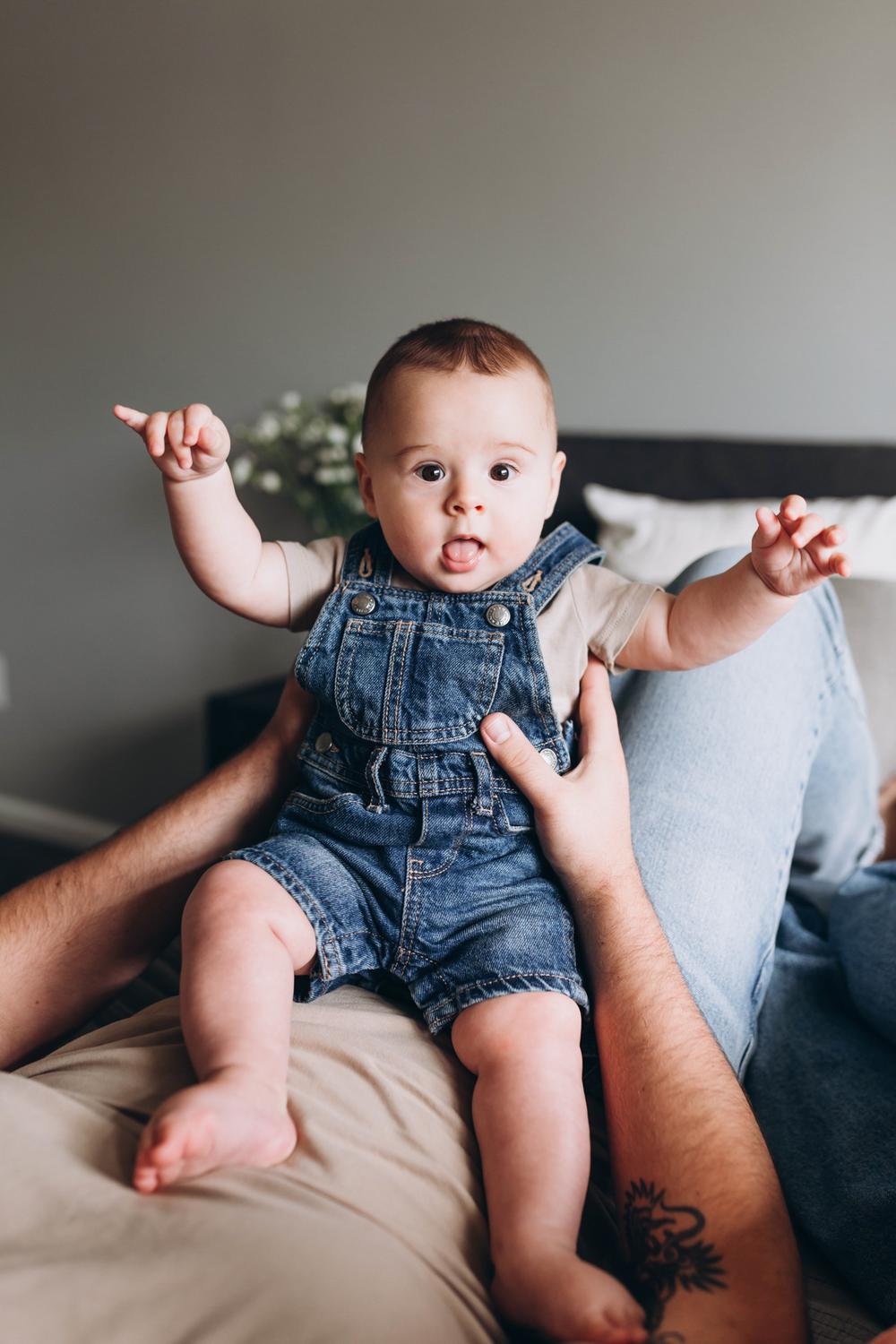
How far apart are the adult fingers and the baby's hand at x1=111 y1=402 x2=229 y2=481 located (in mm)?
354

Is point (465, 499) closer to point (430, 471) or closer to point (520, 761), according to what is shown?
point (430, 471)

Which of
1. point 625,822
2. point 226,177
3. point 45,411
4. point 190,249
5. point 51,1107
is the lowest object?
point 51,1107

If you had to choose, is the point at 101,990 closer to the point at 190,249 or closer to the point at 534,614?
the point at 534,614

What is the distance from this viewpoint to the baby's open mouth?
101 centimetres

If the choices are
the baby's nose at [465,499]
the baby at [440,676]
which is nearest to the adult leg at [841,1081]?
the baby at [440,676]

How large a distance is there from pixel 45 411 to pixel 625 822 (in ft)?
8.77

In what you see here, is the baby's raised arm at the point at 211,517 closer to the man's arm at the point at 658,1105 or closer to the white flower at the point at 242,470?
the man's arm at the point at 658,1105

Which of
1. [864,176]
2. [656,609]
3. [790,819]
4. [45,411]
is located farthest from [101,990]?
[45,411]

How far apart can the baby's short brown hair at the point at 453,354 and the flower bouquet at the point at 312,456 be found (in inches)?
56.5

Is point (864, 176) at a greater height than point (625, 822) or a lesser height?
greater

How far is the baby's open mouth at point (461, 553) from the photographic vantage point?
1008mm

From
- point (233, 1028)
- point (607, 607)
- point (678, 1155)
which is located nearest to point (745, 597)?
point (607, 607)

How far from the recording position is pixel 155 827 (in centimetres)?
117

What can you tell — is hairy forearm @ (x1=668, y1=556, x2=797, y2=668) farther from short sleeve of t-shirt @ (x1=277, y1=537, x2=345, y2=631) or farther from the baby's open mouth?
short sleeve of t-shirt @ (x1=277, y1=537, x2=345, y2=631)
